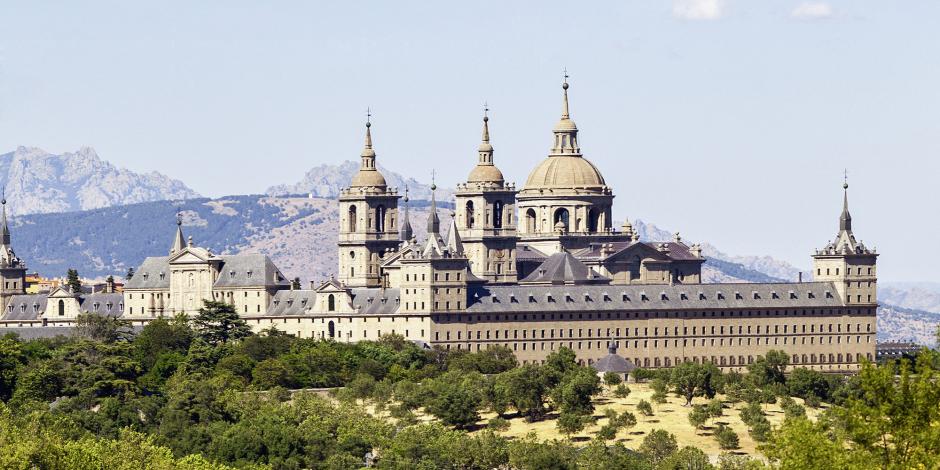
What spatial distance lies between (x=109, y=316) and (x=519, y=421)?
54236mm

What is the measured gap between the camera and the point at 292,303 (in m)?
198

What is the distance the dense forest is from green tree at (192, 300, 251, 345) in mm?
154

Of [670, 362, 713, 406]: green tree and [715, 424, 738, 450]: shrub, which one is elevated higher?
[670, 362, 713, 406]: green tree

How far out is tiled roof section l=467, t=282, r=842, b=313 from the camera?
19162 cm

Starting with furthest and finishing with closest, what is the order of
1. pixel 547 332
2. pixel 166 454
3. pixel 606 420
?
pixel 547 332
pixel 606 420
pixel 166 454

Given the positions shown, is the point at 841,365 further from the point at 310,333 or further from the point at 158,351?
the point at 158,351

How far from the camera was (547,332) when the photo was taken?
192 metres

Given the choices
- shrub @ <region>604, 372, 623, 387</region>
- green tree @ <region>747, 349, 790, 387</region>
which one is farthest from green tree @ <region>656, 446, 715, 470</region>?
green tree @ <region>747, 349, 790, 387</region>

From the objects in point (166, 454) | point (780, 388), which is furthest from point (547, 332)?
point (166, 454)

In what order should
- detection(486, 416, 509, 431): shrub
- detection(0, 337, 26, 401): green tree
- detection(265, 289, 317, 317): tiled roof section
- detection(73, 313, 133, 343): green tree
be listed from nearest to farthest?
detection(486, 416, 509, 431): shrub < detection(0, 337, 26, 401): green tree < detection(73, 313, 133, 343): green tree < detection(265, 289, 317, 317): tiled roof section

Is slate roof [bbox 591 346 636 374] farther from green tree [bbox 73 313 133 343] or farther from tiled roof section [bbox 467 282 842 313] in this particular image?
green tree [bbox 73 313 133 343]

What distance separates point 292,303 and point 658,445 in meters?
65.3

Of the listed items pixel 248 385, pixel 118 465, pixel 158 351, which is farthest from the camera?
pixel 158 351

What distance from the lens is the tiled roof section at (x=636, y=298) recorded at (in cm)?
19162
